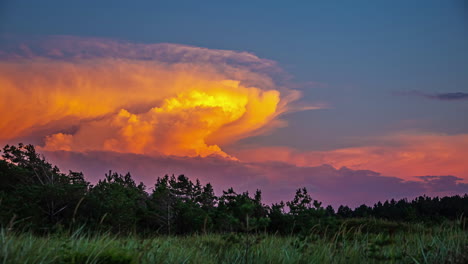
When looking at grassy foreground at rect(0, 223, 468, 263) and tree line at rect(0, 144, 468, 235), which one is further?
tree line at rect(0, 144, 468, 235)

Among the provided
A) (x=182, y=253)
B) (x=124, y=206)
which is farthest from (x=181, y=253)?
(x=124, y=206)

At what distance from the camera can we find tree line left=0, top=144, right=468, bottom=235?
15.3 m

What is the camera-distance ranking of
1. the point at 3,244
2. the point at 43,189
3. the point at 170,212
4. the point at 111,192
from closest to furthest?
the point at 3,244 < the point at 43,189 < the point at 111,192 < the point at 170,212

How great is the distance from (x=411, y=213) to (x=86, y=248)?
60.6 feet

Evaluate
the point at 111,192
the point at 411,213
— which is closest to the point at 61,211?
the point at 111,192

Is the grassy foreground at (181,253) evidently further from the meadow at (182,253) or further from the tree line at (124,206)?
the tree line at (124,206)

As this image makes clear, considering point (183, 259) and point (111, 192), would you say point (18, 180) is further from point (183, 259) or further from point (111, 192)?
point (183, 259)

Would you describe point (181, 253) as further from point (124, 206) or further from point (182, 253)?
point (124, 206)

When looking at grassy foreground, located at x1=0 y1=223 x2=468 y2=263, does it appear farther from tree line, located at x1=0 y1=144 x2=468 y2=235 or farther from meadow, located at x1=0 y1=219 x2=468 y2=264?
tree line, located at x1=0 y1=144 x2=468 y2=235

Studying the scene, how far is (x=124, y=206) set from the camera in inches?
656

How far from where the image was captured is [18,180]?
1792 cm

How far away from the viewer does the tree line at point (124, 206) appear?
15336 mm

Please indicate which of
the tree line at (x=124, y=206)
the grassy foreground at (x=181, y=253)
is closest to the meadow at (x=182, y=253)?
the grassy foreground at (x=181, y=253)

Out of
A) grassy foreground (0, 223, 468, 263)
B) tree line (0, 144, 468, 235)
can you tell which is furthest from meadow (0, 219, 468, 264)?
tree line (0, 144, 468, 235)
